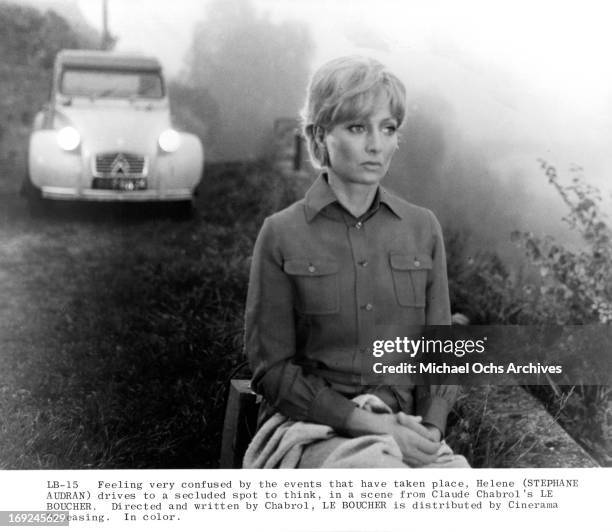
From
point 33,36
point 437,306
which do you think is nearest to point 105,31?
point 33,36

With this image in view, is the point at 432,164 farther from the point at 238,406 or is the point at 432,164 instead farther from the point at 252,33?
the point at 238,406

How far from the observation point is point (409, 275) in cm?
142

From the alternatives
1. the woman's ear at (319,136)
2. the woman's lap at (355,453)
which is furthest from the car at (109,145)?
the woman's lap at (355,453)

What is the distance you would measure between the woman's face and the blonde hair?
0.5 inches

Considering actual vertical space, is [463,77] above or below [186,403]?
above

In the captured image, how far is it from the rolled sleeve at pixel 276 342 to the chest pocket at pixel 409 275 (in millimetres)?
190

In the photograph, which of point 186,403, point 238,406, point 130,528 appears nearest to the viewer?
point 238,406

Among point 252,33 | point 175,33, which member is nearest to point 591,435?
point 252,33

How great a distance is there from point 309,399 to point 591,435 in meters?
0.80

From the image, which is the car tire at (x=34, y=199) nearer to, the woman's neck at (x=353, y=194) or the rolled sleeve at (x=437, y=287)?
the woman's neck at (x=353, y=194)

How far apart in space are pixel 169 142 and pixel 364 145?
29.2 inches

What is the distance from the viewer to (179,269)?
2.04 m

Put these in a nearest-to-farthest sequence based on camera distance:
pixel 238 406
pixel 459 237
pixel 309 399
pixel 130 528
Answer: pixel 309 399 < pixel 238 406 < pixel 130 528 < pixel 459 237

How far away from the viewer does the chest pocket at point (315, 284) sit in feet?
4.55
